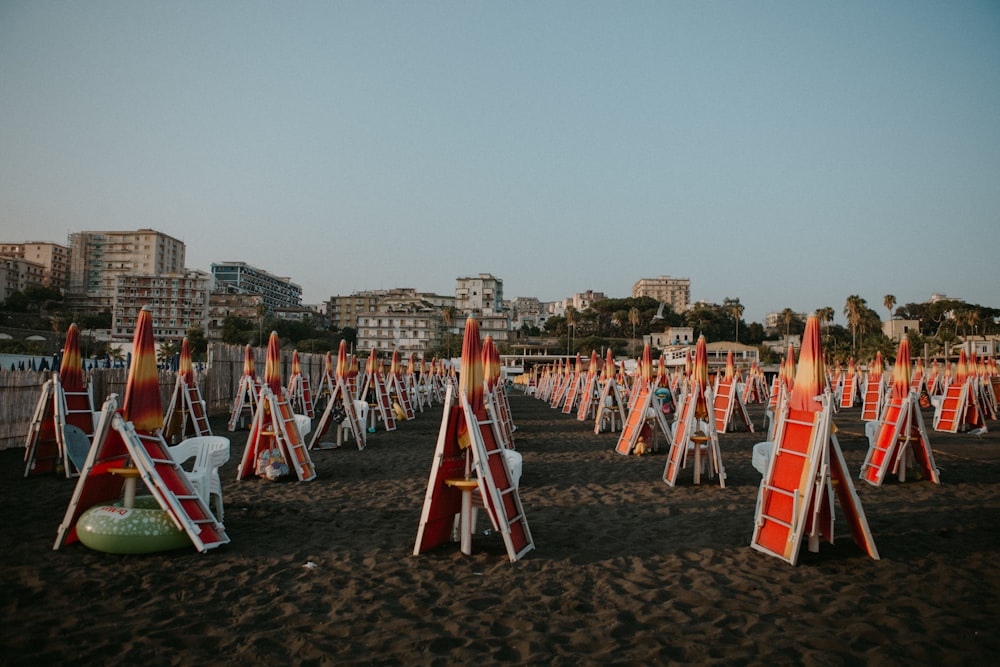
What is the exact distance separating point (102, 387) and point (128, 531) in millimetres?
9585

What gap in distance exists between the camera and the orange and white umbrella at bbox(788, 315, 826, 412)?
586 centimetres

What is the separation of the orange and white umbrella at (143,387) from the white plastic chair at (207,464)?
61 centimetres

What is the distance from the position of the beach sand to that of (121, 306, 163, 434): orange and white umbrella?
1.29 meters

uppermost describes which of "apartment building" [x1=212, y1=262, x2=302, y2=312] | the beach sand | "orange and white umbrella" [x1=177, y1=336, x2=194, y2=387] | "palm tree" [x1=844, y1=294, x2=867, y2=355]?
"apartment building" [x1=212, y1=262, x2=302, y2=312]

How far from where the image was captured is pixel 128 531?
550 cm

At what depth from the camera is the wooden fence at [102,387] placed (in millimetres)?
11320

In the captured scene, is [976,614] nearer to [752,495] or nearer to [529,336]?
[752,495]

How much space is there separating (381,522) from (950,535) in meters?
6.38

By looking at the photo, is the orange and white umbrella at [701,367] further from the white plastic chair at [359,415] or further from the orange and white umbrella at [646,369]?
the white plastic chair at [359,415]

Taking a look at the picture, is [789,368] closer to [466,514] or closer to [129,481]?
[466,514]

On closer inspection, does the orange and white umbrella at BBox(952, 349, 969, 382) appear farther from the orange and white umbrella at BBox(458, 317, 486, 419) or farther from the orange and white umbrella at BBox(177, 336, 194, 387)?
the orange and white umbrella at BBox(177, 336, 194, 387)

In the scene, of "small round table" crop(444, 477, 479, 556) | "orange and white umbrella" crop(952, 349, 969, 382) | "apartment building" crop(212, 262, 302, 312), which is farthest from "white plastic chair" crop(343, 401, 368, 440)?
"apartment building" crop(212, 262, 302, 312)

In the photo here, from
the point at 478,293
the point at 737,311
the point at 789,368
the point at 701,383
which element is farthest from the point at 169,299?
the point at 701,383

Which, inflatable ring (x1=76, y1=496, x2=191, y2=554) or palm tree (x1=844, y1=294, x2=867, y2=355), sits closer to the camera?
inflatable ring (x1=76, y1=496, x2=191, y2=554)
